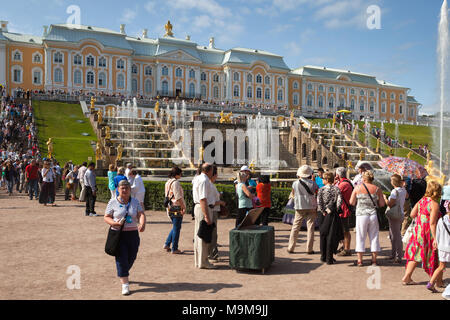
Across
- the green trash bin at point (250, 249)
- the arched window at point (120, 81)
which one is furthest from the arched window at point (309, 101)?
the green trash bin at point (250, 249)

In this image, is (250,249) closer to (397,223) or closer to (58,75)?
(397,223)

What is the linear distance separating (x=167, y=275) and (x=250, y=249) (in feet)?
4.75

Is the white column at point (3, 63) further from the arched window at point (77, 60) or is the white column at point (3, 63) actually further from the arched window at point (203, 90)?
the arched window at point (203, 90)

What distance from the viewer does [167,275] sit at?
6637mm

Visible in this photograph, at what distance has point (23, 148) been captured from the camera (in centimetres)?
2956

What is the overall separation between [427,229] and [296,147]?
30.0m

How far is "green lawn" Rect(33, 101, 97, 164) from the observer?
2820 cm

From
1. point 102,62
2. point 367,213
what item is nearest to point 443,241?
point 367,213

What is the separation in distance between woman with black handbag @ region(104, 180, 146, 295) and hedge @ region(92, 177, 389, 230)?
5.46 metres

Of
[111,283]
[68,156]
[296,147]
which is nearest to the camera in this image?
[111,283]

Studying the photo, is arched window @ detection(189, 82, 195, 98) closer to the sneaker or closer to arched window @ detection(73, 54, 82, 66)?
arched window @ detection(73, 54, 82, 66)

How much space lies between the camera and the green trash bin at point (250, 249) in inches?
263

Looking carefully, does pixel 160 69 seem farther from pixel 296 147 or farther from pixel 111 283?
pixel 111 283
